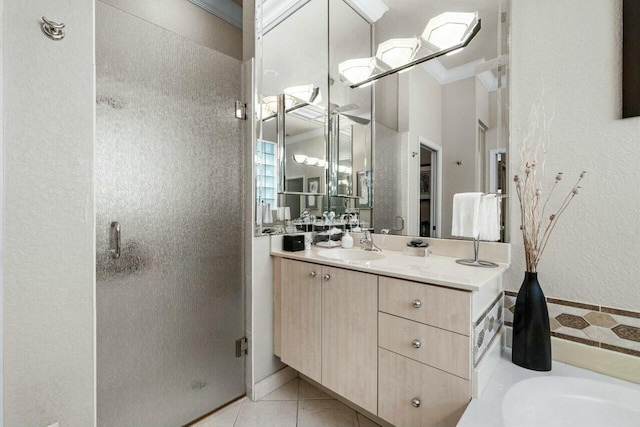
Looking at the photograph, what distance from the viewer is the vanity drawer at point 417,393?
41.3 inches

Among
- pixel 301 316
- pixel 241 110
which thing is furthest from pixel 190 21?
pixel 301 316

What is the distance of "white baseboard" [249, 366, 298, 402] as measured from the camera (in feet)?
5.72

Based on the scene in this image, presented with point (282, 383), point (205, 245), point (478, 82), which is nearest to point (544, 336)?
point (478, 82)

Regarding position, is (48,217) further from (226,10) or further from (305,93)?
(226,10)

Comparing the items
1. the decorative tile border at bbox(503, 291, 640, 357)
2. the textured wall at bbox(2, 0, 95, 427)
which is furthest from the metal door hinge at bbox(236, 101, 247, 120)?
the decorative tile border at bbox(503, 291, 640, 357)

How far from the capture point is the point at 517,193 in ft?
4.57

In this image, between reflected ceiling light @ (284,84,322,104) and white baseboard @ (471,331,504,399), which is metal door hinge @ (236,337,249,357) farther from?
reflected ceiling light @ (284,84,322,104)

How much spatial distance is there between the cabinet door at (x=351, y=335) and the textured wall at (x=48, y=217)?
1.04m

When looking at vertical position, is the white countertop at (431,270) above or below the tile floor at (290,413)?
above

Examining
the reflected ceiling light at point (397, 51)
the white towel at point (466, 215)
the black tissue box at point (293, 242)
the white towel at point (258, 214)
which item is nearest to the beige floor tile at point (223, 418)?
the black tissue box at point (293, 242)

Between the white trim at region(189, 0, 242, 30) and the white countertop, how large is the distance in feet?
5.77

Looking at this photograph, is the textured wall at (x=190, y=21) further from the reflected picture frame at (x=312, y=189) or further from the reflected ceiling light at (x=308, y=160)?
the reflected picture frame at (x=312, y=189)

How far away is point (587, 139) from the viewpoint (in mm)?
1216

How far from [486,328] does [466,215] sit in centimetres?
56
